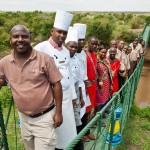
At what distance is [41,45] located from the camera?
8.69 feet

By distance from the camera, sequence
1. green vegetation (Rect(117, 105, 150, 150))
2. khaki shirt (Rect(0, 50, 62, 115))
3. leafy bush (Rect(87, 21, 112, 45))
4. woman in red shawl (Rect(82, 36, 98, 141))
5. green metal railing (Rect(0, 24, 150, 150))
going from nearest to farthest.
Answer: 1. green metal railing (Rect(0, 24, 150, 150))
2. khaki shirt (Rect(0, 50, 62, 115))
3. woman in red shawl (Rect(82, 36, 98, 141))
4. green vegetation (Rect(117, 105, 150, 150))
5. leafy bush (Rect(87, 21, 112, 45))

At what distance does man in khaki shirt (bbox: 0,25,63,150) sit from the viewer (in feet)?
A: 7.16

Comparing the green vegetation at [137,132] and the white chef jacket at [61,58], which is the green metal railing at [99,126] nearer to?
the white chef jacket at [61,58]

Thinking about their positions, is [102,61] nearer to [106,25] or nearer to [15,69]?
[15,69]

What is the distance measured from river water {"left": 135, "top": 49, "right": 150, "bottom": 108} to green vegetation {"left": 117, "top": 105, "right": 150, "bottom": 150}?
14.2 feet

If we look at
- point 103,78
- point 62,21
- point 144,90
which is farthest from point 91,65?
point 144,90

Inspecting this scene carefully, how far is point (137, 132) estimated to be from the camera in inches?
215

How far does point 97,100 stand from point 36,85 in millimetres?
2273

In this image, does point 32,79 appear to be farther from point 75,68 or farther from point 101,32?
point 101,32

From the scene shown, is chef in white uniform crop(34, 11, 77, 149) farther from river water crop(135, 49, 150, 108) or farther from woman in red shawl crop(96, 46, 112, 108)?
river water crop(135, 49, 150, 108)

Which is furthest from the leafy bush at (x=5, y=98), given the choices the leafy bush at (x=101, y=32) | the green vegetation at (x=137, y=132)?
the leafy bush at (x=101, y=32)

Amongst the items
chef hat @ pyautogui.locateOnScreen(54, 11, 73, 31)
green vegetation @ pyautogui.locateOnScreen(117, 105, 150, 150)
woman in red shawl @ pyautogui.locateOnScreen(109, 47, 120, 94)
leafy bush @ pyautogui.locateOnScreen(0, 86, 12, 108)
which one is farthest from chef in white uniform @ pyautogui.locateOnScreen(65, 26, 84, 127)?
leafy bush @ pyautogui.locateOnScreen(0, 86, 12, 108)

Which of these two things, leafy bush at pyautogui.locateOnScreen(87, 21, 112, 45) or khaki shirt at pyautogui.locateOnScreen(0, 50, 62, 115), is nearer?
khaki shirt at pyautogui.locateOnScreen(0, 50, 62, 115)

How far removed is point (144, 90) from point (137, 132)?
8.00m
